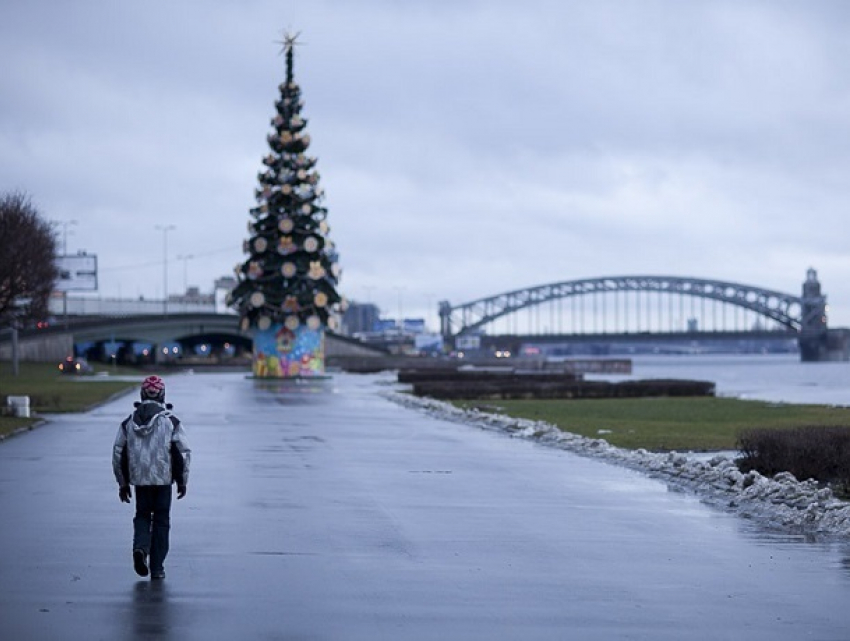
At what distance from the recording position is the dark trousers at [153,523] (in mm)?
13367

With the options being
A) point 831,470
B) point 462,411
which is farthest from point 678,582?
point 462,411

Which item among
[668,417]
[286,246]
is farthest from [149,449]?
[286,246]

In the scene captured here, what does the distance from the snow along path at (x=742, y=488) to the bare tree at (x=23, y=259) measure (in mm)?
34388

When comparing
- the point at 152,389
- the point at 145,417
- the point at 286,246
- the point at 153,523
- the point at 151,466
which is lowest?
the point at 153,523

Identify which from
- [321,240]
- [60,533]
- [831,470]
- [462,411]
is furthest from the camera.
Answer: [321,240]

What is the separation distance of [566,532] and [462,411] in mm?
31053

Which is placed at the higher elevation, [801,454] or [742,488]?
[801,454]

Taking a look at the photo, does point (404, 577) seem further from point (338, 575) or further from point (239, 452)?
point (239, 452)

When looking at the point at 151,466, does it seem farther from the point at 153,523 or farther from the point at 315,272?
the point at 315,272

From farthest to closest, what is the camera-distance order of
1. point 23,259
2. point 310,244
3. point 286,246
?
point 286,246 < point 310,244 < point 23,259

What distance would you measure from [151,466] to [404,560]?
2766mm

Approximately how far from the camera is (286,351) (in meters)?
86.4

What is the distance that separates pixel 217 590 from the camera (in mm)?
12820

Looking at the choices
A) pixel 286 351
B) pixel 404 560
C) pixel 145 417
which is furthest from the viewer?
pixel 286 351
